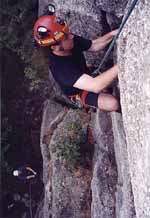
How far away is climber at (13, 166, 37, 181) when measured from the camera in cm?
1135

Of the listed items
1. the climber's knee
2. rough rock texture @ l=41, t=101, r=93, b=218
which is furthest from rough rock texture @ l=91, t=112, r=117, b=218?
the climber's knee

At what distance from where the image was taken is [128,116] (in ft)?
16.6

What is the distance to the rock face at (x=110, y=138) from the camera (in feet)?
15.5

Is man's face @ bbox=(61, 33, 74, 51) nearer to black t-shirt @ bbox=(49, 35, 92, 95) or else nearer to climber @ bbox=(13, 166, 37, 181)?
black t-shirt @ bbox=(49, 35, 92, 95)

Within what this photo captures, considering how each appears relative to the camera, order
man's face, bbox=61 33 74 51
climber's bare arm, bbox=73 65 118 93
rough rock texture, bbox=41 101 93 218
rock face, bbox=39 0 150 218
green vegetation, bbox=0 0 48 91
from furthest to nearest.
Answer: green vegetation, bbox=0 0 48 91 → rough rock texture, bbox=41 101 93 218 → man's face, bbox=61 33 74 51 → climber's bare arm, bbox=73 65 118 93 → rock face, bbox=39 0 150 218

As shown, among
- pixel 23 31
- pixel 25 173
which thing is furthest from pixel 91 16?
pixel 25 173

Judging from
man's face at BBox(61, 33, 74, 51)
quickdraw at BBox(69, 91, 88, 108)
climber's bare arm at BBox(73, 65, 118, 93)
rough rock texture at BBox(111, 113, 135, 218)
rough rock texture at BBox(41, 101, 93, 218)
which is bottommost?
rough rock texture at BBox(41, 101, 93, 218)

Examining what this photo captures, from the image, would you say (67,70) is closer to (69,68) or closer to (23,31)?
(69,68)

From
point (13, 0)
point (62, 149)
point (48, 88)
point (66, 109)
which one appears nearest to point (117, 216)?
point (62, 149)

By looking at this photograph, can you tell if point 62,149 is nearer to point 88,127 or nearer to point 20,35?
point 88,127

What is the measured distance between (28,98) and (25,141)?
955 millimetres

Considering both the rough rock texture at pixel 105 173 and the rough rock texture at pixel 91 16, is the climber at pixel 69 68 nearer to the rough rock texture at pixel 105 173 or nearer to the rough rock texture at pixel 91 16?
the rough rock texture at pixel 91 16

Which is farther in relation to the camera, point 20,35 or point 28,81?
point 28,81

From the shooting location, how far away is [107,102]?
5.70 metres
